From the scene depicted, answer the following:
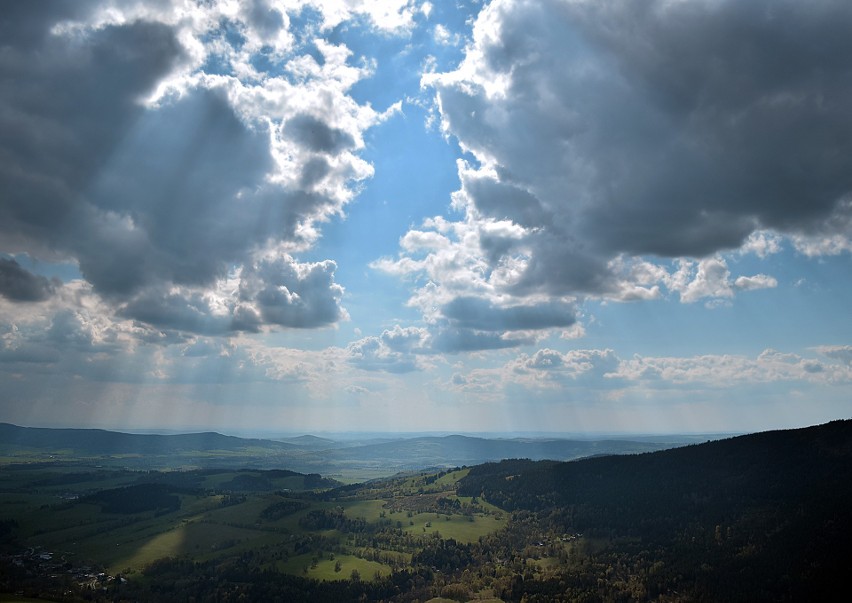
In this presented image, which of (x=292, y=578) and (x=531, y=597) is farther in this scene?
(x=292, y=578)

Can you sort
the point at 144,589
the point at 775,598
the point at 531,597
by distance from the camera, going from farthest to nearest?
the point at 144,589, the point at 531,597, the point at 775,598

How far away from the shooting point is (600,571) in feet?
629

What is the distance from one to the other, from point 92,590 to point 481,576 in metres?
141

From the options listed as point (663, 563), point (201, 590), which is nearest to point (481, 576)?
point (663, 563)

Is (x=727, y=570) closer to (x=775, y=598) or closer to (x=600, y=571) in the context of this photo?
(x=775, y=598)

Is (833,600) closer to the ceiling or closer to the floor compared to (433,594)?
closer to the ceiling

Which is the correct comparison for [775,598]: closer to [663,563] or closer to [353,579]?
[663,563]

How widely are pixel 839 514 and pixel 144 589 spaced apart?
24871 cm

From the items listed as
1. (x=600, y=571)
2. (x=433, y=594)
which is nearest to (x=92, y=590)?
(x=433, y=594)

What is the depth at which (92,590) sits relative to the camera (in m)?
188

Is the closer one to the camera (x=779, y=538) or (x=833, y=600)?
(x=833, y=600)

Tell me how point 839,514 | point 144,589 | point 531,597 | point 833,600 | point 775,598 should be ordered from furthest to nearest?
point 144,589
point 839,514
point 531,597
point 775,598
point 833,600

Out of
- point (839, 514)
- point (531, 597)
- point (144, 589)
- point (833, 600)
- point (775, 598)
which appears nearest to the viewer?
point (833, 600)

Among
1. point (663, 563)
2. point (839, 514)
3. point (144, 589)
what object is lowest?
point (144, 589)
